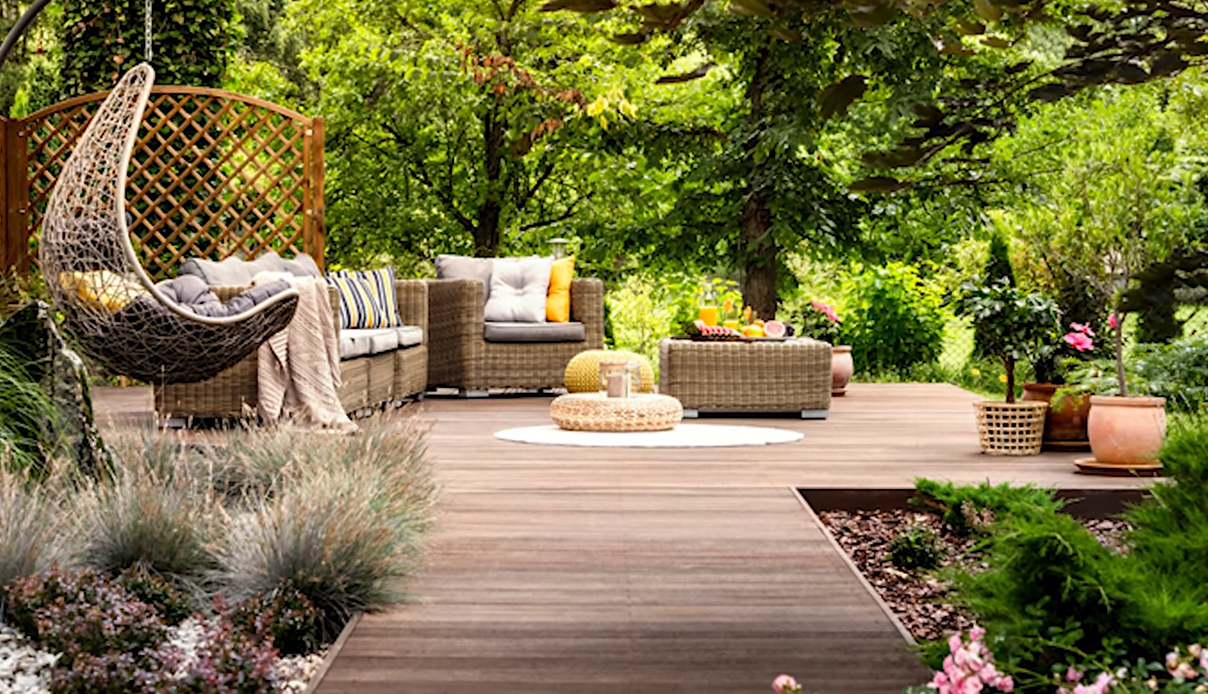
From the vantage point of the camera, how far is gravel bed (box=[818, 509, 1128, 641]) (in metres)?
2.89

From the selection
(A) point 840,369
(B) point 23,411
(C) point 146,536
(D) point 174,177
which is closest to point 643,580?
(C) point 146,536

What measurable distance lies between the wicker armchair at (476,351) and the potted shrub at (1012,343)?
10.6ft

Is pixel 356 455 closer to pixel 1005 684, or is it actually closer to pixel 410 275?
pixel 1005 684

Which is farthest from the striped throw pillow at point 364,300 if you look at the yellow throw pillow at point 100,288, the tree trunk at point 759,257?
the tree trunk at point 759,257

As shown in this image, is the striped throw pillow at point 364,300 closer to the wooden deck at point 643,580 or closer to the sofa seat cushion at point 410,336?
the sofa seat cushion at point 410,336

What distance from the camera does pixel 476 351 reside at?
807 centimetres

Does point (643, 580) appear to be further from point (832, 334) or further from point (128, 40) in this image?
point (832, 334)

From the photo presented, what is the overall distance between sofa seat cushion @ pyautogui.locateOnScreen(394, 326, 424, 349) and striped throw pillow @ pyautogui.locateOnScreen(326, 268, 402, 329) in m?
0.10

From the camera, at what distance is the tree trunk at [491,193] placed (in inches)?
454

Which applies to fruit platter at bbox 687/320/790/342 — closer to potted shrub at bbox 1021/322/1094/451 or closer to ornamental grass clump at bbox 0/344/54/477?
potted shrub at bbox 1021/322/1094/451

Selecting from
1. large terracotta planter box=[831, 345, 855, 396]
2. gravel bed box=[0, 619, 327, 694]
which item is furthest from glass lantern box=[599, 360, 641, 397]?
gravel bed box=[0, 619, 327, 694]

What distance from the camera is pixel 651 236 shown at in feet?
32.3

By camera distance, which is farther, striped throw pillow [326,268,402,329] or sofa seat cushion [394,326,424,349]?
sofa seat cushion [394,326,424,349]

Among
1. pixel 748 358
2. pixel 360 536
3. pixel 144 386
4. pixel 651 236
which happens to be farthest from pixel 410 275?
pixel 360 536
